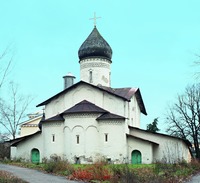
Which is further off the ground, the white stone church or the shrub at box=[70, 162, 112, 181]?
the white stone church

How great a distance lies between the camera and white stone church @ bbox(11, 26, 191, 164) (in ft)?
92.6

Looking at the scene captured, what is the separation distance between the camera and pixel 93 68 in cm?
3378

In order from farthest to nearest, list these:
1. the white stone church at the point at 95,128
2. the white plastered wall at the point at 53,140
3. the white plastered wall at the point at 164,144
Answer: the white plastered wall at the point at 164,144
the white plastered wall at the point at 53,140
the white stone church at the point at 95,128

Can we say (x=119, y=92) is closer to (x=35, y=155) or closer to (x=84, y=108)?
(x=84, y=108)

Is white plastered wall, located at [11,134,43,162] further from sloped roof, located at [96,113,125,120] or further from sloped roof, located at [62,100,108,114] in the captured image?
sloped roof, located at [96,113,125,120]

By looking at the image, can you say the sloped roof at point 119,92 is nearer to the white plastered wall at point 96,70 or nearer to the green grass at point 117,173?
the white plastered wall at point 96,70

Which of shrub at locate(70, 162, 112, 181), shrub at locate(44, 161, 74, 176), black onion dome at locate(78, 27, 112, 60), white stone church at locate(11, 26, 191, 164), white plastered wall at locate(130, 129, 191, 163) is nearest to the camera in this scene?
shrub at locate(70, 162, 112, 181)

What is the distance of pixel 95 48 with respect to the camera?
3359cm

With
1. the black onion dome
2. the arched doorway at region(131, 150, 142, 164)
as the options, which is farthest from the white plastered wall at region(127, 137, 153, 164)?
the black onion dome

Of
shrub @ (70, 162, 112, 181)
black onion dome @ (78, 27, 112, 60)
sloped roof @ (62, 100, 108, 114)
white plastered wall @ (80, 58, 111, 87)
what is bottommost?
shrub @ (70, 162, 112, 181)

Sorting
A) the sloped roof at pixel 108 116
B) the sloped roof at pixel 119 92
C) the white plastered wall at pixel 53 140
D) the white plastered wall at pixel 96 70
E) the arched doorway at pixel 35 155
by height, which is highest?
the white plastered wall at pixel 96 70

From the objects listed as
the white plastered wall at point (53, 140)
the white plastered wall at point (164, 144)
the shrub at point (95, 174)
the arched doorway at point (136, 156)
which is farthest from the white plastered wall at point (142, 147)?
the shrub at point (95, 174)

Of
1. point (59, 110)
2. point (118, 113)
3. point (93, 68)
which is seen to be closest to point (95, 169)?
point (118, 113)

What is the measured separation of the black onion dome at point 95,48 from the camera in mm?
33688
